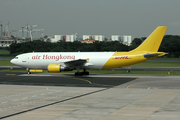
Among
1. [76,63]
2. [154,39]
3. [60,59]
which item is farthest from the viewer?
[60,59]

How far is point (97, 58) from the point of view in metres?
45.4

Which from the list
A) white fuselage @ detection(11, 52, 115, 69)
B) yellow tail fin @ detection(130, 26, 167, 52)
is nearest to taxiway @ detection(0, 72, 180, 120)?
white fuselage @ detection(11, 52, 115, 69)

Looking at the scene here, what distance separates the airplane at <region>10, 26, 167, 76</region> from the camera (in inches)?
1718

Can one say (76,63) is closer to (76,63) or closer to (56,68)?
(76,63)

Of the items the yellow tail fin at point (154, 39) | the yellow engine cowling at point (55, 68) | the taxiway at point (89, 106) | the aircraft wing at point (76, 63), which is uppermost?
the yellow tail fin at point (154, 39)

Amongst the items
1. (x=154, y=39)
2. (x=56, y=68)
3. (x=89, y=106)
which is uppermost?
(x=154, y=39)

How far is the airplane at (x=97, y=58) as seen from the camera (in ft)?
143

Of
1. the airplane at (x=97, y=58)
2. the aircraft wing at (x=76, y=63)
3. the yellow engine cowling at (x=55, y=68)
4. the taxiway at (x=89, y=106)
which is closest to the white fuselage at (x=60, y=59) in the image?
the airplane at (x=97, y=58)

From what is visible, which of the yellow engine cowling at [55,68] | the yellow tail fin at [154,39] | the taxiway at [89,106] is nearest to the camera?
the taxiway at [89,106]

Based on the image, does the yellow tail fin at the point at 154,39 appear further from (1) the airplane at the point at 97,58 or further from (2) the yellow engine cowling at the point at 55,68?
(2) the yellow engine cowling at the point at 55,68

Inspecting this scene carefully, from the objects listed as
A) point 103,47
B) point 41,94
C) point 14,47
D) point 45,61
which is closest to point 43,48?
point 14,47

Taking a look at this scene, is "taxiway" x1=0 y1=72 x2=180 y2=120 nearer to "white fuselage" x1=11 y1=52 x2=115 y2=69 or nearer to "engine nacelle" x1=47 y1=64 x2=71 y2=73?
"engine nacelle" x1=47 y1=64 x2=71 y2=73

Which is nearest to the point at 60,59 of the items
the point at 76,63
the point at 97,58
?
the point at 76,63

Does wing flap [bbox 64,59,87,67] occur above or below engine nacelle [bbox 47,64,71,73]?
above
